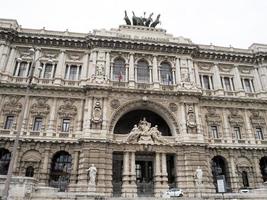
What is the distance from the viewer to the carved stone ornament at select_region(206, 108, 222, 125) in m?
28.4

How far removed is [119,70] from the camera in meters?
29.5

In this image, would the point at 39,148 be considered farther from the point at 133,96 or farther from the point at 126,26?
the point at 126,26

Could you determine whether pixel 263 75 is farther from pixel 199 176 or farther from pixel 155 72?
pixel 199 176

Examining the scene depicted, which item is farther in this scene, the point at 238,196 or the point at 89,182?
the point at 89,182

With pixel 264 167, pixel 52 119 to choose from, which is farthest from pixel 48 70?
pixel 264 167

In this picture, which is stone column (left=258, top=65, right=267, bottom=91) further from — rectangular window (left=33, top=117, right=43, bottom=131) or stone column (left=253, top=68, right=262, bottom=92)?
rectangular window (left=33, top=117, right=43, bottom=131)

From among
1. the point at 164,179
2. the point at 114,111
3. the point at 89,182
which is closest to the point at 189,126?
the point at 164,179

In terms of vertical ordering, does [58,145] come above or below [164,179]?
above

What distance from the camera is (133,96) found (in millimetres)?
27344

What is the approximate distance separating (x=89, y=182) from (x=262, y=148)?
19.6 meters

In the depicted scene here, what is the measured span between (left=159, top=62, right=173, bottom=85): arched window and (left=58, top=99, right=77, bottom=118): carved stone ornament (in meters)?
11.0

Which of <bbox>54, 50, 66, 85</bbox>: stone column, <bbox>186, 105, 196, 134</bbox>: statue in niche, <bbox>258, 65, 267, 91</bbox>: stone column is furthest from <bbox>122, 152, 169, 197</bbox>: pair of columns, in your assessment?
<bbox>258, 65, 267, 91</bbox>: stone column

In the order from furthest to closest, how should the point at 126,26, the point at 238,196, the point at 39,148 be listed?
the point at 126,26 → the point at 39,148 → the point at 238,196

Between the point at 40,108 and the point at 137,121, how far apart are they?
11284 millimetres
